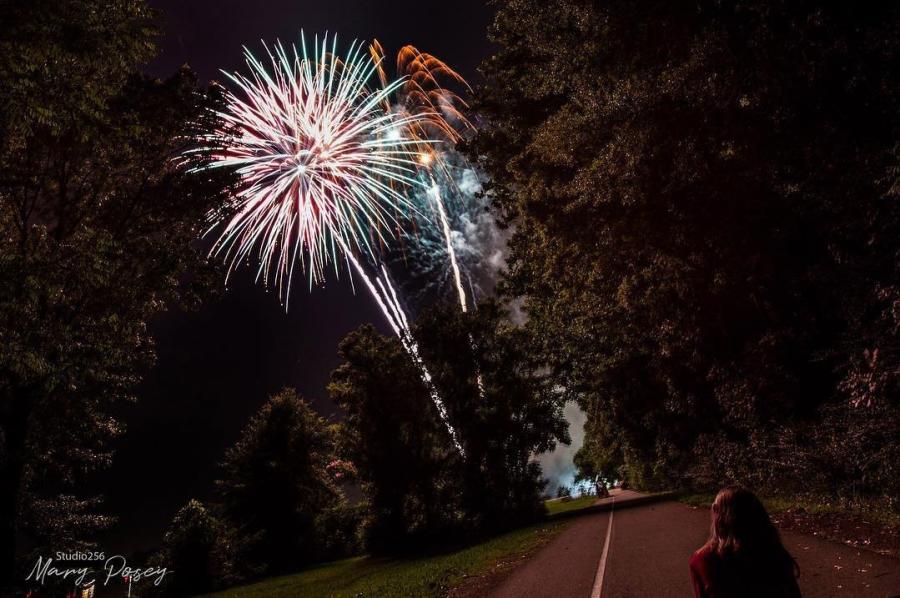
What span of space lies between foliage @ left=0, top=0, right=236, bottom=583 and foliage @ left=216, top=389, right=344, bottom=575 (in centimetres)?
2348

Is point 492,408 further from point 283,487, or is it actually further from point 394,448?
point 283,487

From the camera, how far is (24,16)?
7.71 m

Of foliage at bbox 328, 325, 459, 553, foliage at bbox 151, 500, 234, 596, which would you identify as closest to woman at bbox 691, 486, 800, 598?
foliage at bbox 328, 325, 459, 553

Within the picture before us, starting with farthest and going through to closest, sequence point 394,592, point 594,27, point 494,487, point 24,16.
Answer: point 494,487 → point 394,592 → point 594,27 → point 24,16

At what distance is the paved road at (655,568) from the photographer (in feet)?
19.5

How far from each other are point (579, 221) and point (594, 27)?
18.0 feet

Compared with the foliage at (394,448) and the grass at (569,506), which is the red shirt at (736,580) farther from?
the grass at (569,506)

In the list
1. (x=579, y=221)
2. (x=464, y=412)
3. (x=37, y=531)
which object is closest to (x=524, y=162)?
(x=579, y=221)

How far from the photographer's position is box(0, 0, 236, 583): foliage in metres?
8.53

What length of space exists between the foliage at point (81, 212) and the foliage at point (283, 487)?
23483mm

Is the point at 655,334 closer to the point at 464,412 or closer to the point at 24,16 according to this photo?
the point at 24,16

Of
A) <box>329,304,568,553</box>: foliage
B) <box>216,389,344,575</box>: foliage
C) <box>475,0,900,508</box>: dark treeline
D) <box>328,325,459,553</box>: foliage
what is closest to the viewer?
<box>475,0,900,508</box>: dark treeline

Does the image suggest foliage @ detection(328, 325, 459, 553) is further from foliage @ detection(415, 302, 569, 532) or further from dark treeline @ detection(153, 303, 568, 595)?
foliage @ detection(415, 302, 569, 532)
